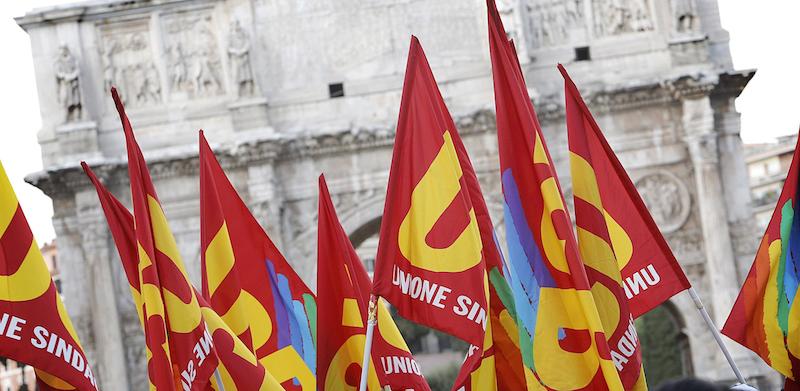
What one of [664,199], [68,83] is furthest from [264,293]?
[68,83]

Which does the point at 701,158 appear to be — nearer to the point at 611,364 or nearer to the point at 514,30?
the point at 514,30

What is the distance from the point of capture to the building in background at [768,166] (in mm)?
73375

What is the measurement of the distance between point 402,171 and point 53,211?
1458 cm

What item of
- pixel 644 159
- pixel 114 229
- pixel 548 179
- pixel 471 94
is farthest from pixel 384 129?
pixel 548 179

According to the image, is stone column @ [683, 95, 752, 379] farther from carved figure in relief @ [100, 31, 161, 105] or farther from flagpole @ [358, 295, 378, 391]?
flagpole @ [358, 295, 378, 391]

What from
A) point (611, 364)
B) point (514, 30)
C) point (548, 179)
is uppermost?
point (514, 30)

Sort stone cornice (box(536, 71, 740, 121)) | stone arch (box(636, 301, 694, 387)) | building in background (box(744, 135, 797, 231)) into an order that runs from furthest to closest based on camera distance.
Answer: building in background (box(744, 135, 797, 231)) → stone arch (box(636, 301, 694, 387)) → stone cornice (box(536, 71, 740, 121))

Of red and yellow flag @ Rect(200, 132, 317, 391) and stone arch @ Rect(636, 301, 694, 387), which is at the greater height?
red and yellow flag @ Rect(200, 132, 317, 391)

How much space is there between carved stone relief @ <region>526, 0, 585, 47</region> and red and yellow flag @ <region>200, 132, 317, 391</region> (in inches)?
447

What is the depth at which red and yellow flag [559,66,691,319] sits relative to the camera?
10500 millimetres

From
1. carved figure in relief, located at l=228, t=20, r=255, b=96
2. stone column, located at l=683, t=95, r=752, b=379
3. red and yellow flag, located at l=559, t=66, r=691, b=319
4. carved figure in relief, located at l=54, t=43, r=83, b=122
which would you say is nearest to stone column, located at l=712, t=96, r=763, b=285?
stone column, located at l=683, t=95, r=752, b=379

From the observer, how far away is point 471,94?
23.6 metres

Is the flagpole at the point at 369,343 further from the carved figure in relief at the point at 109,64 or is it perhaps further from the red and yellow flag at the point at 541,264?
the carved figure in relief at the point at 109,64

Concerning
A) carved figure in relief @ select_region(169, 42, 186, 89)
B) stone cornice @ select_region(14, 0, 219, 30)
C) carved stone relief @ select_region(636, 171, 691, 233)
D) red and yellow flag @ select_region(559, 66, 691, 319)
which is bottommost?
carved stone relief @ select_region(636, 171, 691, 233)
